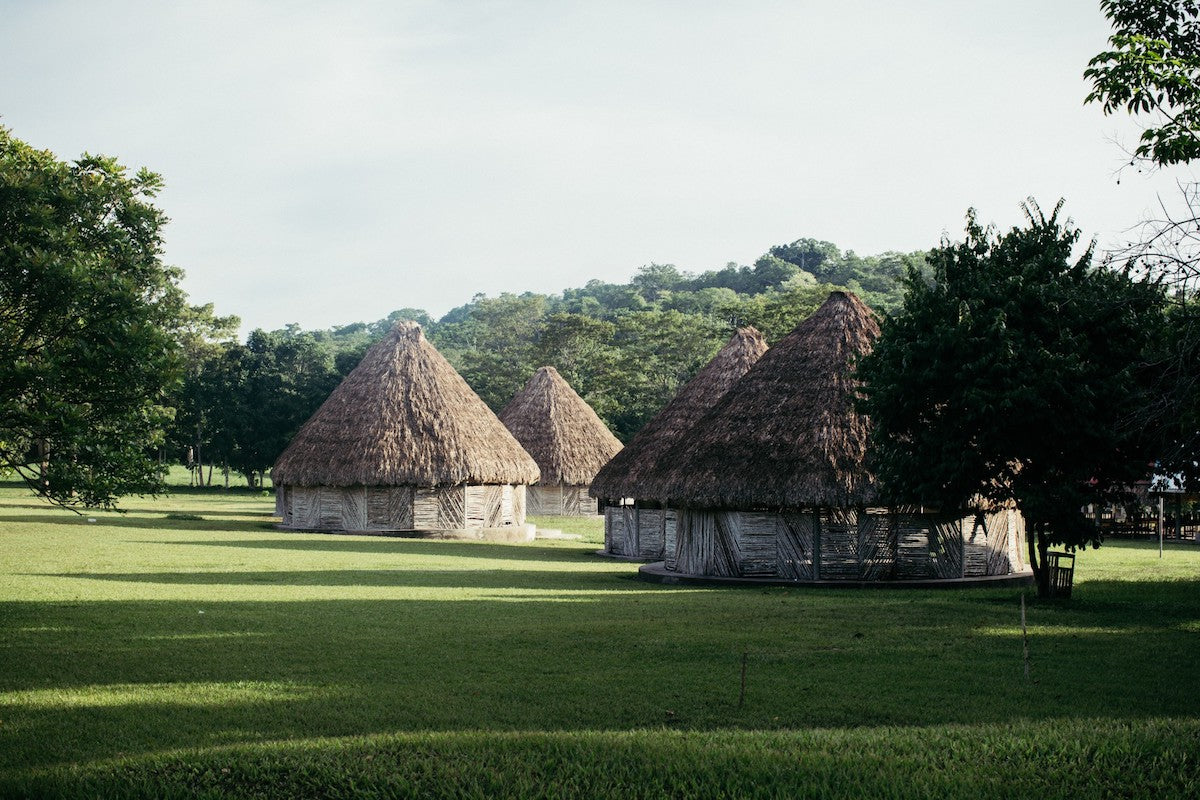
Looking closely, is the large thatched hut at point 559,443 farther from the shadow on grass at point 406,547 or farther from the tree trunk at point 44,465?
the tree trunk at point 44,465

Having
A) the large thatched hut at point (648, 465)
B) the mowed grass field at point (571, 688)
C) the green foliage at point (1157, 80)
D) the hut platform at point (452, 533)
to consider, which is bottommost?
the hut platform at point (452, 533)

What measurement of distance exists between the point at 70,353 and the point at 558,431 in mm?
36231

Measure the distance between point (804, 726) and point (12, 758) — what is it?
5626 mm

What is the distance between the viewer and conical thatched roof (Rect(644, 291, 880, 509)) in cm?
2031

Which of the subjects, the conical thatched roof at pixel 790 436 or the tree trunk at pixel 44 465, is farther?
the conical thatched roof at pixel 790 436

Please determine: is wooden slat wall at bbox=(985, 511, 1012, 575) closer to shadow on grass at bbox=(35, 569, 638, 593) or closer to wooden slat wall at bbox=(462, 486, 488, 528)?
shadow on grass at bbox=(35, 569, 638, 593)

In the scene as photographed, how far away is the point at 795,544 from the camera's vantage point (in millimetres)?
20906

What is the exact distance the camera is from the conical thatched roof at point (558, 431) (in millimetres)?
47500

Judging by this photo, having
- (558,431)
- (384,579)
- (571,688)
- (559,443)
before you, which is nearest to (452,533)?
(559,443)

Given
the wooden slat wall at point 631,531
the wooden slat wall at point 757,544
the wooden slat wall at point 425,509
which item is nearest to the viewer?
the wooden slat wall at point 757,544

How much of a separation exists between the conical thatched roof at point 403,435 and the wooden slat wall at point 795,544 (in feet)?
51.0

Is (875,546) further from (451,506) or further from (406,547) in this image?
(451,506)

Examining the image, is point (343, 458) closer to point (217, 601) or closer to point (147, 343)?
point (217, 601)

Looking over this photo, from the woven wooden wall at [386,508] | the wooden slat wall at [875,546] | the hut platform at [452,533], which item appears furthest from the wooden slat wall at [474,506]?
the wooden slat wall at [875,546]
